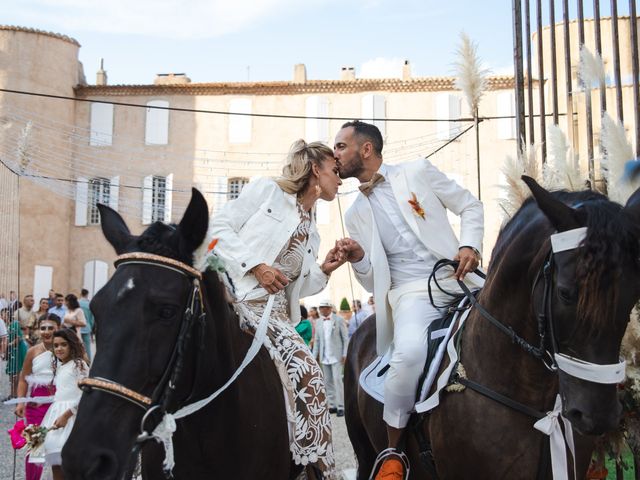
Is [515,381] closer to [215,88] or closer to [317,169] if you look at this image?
[317,169]

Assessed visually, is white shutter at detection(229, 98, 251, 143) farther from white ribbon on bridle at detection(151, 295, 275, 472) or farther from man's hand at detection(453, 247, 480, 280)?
white ribbon on bridle at detection(151, 295, 275, 472)

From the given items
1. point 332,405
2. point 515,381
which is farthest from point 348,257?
point 332,405

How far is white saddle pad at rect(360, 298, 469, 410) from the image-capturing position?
4.36 meters

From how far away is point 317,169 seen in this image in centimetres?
461

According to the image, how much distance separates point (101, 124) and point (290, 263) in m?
35.8

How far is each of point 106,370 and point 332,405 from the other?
42.2 ft

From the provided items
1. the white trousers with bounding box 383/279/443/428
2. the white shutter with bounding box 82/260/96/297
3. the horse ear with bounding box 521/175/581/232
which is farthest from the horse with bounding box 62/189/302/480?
the white shutter with bounding box 82/260/96/297

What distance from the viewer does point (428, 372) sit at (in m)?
4.43

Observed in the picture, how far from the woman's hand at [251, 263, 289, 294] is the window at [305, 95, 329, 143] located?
32.6 meters

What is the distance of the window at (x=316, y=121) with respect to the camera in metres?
36.5

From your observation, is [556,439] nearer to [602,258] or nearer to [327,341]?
[602,258]

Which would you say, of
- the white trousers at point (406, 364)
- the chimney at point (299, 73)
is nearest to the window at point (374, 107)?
the chimney at point (299, 73)

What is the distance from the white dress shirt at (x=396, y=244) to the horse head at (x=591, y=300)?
1.90 m

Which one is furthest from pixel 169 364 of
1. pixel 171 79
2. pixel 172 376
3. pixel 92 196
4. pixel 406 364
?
pixel 171 79
